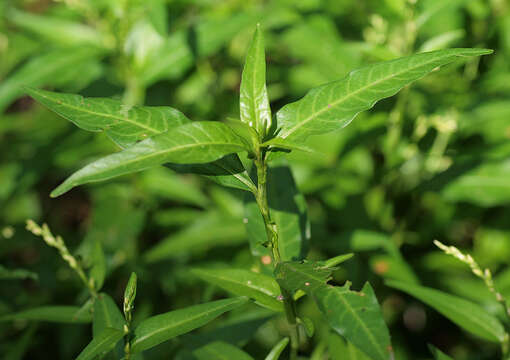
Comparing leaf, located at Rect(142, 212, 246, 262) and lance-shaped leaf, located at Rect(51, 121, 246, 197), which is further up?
lance-shaped leaf, located at Rect(51, 121, 246, 197)

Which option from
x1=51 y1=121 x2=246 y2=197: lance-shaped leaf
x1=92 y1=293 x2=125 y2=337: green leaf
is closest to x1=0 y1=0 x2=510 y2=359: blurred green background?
x1=92 y1=293 x2=125 y2=337: green leaf

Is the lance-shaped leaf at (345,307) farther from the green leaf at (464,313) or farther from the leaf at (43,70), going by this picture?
the leaf at (43,70)

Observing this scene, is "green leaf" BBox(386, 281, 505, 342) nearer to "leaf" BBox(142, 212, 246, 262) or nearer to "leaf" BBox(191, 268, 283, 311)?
"leaf" BBox(191, 268, 283, 311)

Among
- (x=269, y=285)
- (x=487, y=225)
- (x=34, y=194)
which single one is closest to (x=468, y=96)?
(x=487, y=225)

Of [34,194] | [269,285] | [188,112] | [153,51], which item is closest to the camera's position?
[269,285]

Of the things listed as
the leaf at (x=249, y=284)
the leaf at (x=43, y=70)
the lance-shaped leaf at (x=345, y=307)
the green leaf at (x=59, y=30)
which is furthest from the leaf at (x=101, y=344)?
the green leaf at (x=59, y=30)

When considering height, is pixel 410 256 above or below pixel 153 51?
below

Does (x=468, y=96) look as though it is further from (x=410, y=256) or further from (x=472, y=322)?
(x=472, y=322)
